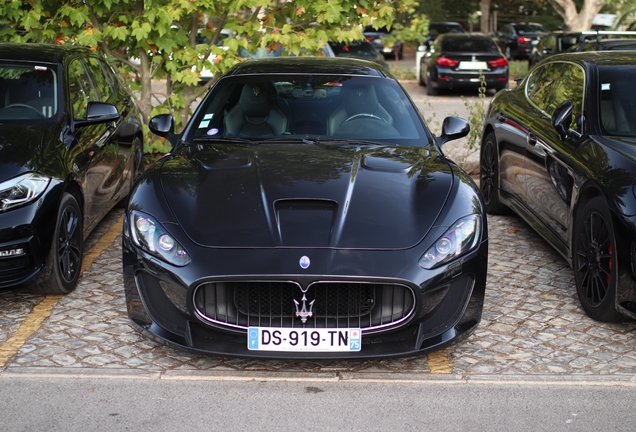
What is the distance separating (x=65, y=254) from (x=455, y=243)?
2.68 meters

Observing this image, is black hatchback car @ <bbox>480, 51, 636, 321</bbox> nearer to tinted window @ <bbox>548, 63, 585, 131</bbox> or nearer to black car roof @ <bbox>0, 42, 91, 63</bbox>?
tinted window @ <bbox>548, 63, 585, 131</bbox>

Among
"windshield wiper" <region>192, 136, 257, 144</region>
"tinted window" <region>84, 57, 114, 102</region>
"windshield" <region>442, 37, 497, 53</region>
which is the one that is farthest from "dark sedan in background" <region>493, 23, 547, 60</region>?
"windshield wiper" <region>192, 136, 257, 144</region>

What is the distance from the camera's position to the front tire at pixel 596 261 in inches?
193

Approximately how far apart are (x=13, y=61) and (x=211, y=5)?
3049mm

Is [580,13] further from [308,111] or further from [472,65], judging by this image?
[308,111]

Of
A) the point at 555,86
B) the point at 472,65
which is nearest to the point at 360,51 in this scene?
the point at 472,65

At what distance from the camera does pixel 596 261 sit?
513 cm

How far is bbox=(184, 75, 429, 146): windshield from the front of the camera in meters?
5.61

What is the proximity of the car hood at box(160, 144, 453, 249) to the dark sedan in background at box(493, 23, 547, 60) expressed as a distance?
3003 centimetres

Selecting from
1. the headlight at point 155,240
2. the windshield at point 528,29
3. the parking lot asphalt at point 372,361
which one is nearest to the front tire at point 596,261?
the parking lot asphalt at point 372,361

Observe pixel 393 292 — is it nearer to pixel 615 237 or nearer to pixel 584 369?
pixel 584 369

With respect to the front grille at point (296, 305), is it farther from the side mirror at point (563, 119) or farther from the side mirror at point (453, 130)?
the side mirror at point (563, 119)

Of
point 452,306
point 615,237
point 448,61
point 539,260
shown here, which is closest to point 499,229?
point 539,260

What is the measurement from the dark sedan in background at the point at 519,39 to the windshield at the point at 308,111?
95.5 feet
